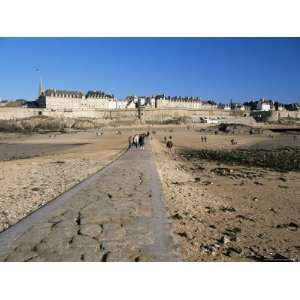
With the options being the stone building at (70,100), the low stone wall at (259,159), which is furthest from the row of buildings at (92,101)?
the low stone wall at (259,159)

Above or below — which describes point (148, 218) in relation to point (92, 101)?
below

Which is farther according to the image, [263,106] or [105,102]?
[263,106]

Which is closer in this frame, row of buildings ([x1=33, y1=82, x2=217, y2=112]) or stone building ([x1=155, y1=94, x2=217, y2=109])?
row of buildings ([x1=33, y1=82, x2=217, y2=112])

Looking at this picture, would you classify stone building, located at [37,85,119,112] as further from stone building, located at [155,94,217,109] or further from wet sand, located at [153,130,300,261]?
wet sand, located at [153,130,300,261]

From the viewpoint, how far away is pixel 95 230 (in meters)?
5.36

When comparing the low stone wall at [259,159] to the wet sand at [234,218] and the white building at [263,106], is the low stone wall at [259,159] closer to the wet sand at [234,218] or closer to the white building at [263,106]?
the wet sand at [234,218]

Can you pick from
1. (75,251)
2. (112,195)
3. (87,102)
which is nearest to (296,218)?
(112,195)

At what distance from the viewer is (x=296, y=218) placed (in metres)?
7.74

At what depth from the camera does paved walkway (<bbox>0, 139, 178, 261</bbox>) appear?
4375 millimetres

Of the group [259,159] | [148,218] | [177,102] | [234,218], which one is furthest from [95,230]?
[177,102]

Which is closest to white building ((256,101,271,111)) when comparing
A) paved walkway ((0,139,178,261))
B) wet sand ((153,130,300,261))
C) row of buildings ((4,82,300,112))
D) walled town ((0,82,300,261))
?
row of buildings ((4,82,300,112))

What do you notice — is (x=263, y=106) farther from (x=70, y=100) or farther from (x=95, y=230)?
(x=95, y=230)

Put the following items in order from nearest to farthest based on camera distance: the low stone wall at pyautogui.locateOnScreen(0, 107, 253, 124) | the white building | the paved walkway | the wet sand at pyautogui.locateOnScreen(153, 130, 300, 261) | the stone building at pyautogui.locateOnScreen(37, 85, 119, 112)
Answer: the paved walkway → the wet sand at pyautogui.locateOnScreen(153, 130, 300, 261) → the low stone wall at pyautogui.locateOnScreen(0, 107, 253, 124) → the stone building at pyautogui.locateOnScreen(37, 85, 119, 112) → the white building
